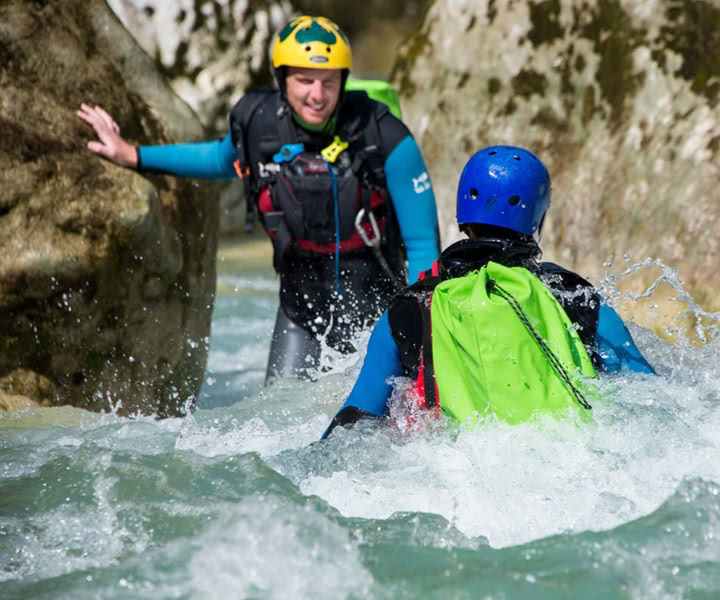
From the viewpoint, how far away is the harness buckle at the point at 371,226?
15.3 feet

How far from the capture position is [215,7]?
10.4 meters

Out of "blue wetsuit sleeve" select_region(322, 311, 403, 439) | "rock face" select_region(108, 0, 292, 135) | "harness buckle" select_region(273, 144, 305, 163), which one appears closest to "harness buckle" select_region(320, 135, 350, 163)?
"harness buckle" select_region(273, 144, 305, 163)

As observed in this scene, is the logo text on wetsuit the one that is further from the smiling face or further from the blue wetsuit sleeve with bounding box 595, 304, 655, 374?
the blue wetsuit sleeve with bounding box 595, 304, 655, 374

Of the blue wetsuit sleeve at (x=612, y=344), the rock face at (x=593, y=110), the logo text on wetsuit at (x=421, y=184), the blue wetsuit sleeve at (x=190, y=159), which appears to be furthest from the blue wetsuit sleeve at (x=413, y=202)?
the rock face at (x=593, y=110)

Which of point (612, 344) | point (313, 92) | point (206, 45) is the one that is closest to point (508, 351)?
point (612, 344)

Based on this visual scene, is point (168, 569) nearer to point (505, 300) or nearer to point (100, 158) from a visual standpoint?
point (505, 300)

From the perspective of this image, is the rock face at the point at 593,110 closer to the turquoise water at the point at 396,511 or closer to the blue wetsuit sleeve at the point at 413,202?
the blue wetsuit sleeve at the point at 413,202

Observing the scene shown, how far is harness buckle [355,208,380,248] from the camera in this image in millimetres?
4664

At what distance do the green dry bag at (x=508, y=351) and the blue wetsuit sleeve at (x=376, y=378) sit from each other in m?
0.22

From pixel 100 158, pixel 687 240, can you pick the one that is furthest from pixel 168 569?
pixel 687 240

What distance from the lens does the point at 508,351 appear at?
292cm

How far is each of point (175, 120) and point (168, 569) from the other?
3289 millimetres

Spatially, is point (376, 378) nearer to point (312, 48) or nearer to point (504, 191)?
point (504, 191)

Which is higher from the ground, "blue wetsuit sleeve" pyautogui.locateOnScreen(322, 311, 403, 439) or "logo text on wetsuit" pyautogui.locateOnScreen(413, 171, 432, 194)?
"logo text on wetsuit" pyautogui.locateOnScreen(413, 171, 432, 194)
